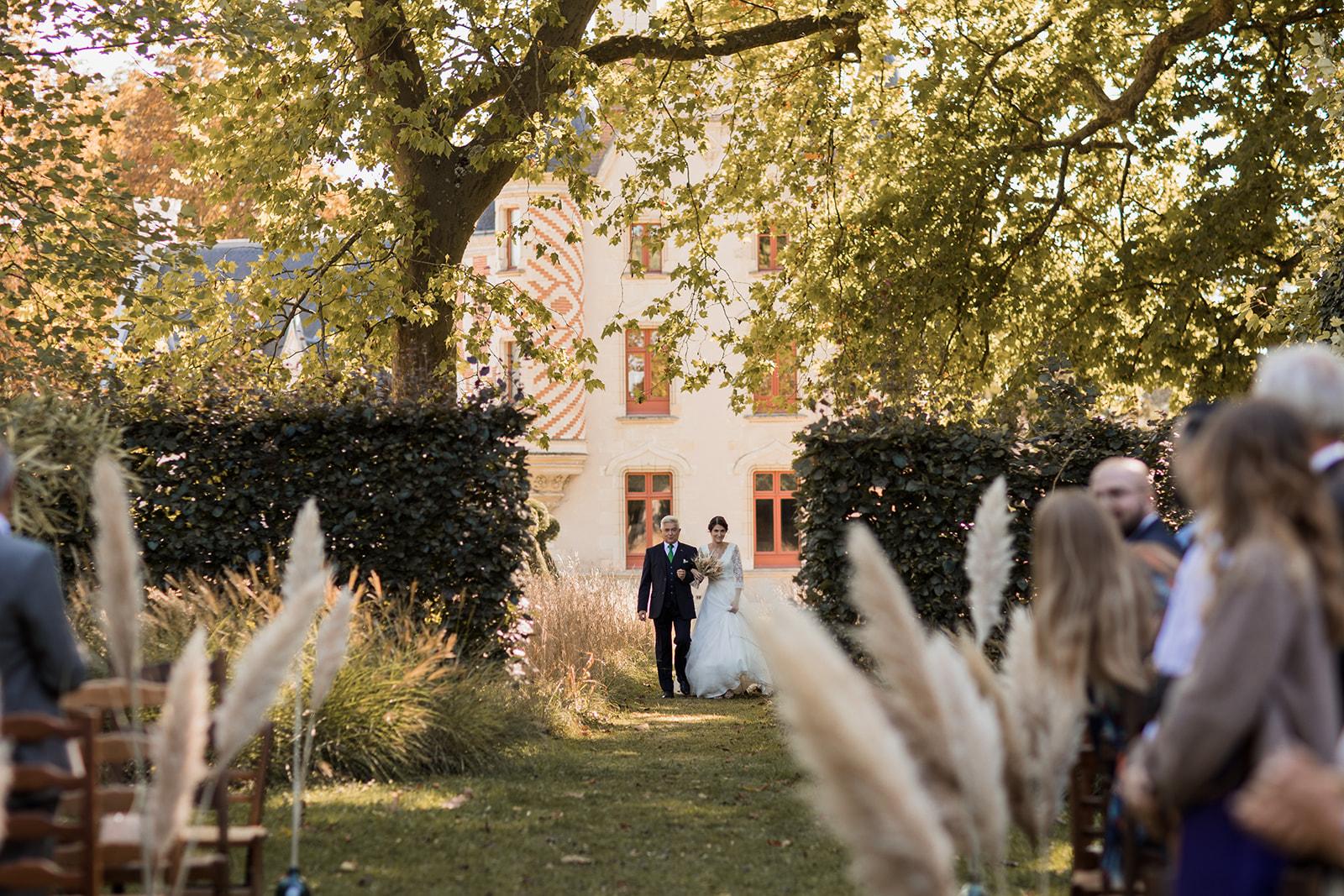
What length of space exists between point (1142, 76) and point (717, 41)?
194 inches

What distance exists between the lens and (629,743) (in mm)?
12320

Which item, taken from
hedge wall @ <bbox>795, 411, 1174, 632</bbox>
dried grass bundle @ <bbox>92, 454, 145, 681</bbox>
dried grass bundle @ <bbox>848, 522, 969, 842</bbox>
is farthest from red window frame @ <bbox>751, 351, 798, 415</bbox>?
dried grass bundle @ <bbox>848, 522, 969, 842</bbox>

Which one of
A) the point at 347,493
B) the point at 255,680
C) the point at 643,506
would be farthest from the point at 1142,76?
the point at 643,506

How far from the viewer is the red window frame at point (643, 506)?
38.9m

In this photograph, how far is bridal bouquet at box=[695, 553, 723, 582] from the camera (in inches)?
667

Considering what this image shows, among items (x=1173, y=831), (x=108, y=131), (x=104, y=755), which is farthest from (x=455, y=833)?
(x=108, y=131)

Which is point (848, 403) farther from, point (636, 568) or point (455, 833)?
point (636, 568)

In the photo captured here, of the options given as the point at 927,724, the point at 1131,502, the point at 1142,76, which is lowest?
the point at 927,724

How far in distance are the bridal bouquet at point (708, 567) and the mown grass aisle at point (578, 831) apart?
5493 millimetres

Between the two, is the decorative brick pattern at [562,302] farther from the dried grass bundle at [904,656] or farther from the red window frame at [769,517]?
the dried grass bundle at [904,656]

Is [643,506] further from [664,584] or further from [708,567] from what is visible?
[664,584]

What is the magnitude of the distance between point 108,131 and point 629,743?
24.7 feet

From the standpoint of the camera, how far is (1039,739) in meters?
3.57

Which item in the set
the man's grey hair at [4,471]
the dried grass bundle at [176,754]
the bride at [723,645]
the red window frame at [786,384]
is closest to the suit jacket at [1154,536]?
the dried grass bundle at [176,754]
